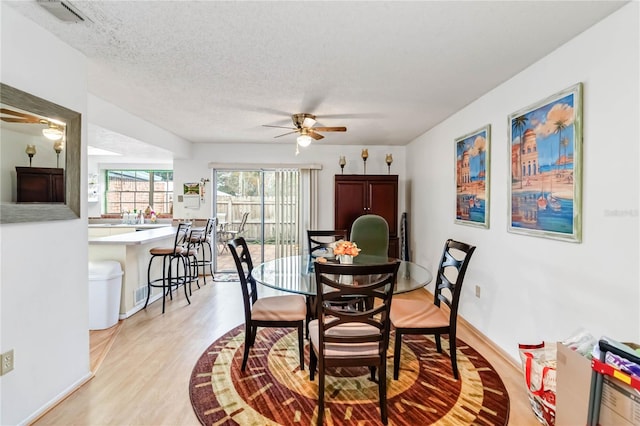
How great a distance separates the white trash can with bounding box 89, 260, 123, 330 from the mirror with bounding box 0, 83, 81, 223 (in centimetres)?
132

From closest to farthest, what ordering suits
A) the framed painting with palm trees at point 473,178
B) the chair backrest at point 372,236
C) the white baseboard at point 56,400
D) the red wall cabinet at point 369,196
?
the white baseboard at point 56,400, the framed painting with palm trees at point 473,178, the chair backrest at point 372,236, the red wall cabinet at point 369,196

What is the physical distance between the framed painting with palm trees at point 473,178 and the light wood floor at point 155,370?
3.93 ft

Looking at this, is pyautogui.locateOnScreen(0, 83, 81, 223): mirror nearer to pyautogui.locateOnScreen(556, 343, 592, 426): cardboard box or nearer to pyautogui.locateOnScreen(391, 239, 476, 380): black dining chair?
pyautogui.locateOnScreen(391, 239, 476, 380): black dining chair

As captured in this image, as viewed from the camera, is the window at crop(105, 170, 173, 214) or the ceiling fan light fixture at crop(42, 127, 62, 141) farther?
the window at crop(105, 170, 173, 214)

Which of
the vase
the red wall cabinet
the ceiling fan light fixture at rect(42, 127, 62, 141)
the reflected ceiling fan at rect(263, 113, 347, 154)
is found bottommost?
the vase

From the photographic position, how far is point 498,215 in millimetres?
2889

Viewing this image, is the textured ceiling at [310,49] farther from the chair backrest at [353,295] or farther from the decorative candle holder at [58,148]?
the chair backrest at [353,295]

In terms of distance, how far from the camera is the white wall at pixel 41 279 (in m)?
1.79

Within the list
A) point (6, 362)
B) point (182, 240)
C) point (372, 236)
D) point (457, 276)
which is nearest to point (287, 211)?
point (182, 240)

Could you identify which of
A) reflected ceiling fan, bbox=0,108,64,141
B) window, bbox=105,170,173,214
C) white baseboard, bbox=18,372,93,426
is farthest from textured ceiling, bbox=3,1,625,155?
→ window, bbox=105,170,173,214

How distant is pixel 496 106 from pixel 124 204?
24.5 ft

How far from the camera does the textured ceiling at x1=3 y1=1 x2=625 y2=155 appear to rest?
1.76 meters

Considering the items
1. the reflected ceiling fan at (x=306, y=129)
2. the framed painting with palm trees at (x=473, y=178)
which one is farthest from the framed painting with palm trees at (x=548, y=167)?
the reflected ceiling fan at (x=306, y=129)

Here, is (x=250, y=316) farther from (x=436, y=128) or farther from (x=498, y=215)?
(x=436, y=128)
